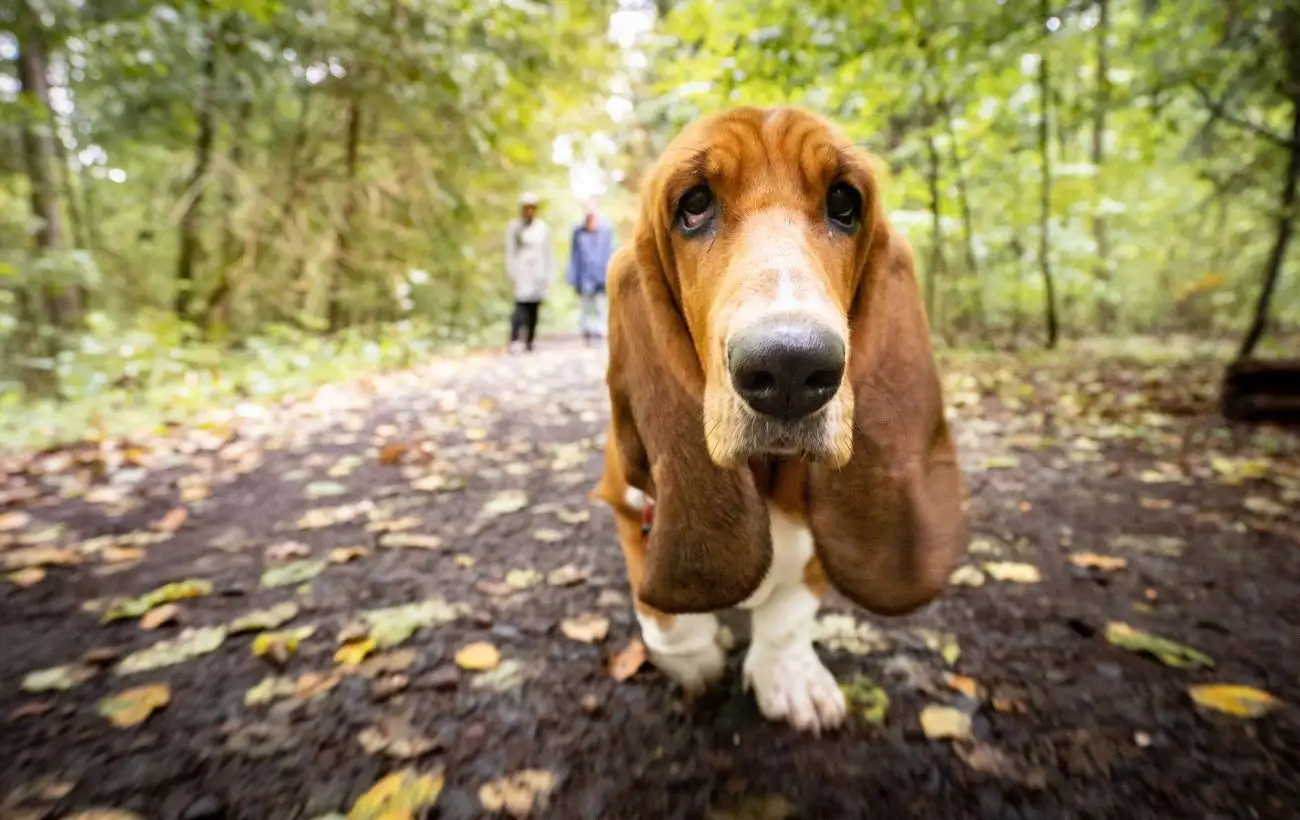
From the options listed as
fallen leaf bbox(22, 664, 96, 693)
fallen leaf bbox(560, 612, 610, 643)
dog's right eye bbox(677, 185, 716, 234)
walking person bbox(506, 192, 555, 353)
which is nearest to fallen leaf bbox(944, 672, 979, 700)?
fallen leaf bbox(560, 612, 610, 643)

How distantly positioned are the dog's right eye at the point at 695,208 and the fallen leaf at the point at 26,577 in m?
2.64

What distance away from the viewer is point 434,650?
1928 mm

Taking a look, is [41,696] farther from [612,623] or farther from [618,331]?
[618,331]

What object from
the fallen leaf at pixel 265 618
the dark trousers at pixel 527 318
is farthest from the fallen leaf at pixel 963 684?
the dark trousers at pixel 527 318

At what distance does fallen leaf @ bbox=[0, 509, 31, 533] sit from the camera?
9.32ft

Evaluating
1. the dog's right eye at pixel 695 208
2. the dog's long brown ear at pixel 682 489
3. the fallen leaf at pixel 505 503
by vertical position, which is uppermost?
the dog's right eye at pixel 695 208

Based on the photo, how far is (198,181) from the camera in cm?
743

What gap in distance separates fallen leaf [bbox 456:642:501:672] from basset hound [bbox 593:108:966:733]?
28.3 inches

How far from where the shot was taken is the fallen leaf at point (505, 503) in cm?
311

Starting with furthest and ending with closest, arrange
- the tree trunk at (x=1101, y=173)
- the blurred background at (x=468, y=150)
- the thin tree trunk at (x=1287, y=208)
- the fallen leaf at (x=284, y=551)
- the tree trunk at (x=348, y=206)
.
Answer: the tree trunk at (x=348, y=206) < the tree trunk at (x=1101, y=173) < the thin tree trunk at (x=1287, y=208) < the blurred background at (x=468, y=150) < the fallen leaf at (x=284, y=551)

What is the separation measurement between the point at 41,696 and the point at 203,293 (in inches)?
332

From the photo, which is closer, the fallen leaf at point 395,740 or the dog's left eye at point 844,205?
the dog's left eye at point 844,205

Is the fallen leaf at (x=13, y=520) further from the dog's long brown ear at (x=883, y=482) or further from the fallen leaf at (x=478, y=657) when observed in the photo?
the dog's long brown ear at (x=883, y=482)

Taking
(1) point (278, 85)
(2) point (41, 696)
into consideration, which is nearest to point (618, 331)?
(2) point (41, 696)
